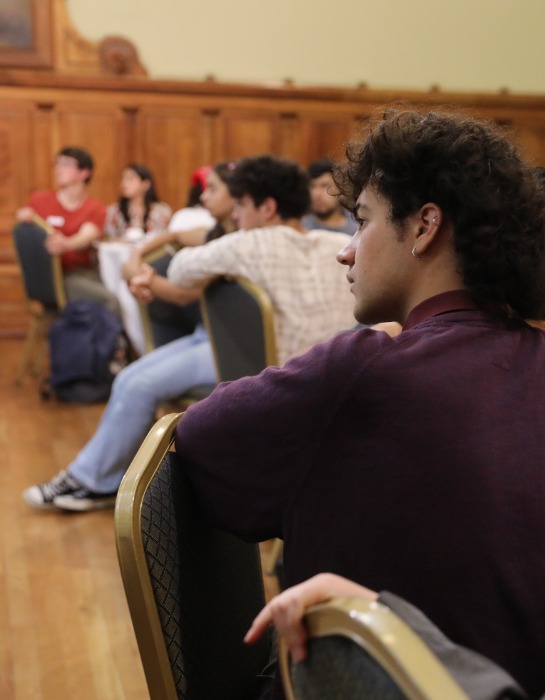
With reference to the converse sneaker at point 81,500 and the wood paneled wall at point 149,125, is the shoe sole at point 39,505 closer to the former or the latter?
the converse sneaker at point 81,500

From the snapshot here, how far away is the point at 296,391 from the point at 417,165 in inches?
12.2

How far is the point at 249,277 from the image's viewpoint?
266 cm

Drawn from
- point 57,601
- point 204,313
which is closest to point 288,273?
point 204,313

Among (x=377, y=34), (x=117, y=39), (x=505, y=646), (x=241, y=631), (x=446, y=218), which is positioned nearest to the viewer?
(x=505, y=646)

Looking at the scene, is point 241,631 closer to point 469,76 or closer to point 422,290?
point 422,290

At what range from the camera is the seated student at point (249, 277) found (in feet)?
8.85

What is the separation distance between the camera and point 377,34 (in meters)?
7.45

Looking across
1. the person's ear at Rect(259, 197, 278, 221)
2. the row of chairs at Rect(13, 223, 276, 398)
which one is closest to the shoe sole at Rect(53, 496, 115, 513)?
the row of chairs at Rect(13, 223, 276, 398)

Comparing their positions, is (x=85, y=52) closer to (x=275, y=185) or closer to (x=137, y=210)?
(x=137, y=210)

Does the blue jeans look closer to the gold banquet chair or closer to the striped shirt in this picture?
the striped shirt

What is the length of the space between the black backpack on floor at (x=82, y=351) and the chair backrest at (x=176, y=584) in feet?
12.5

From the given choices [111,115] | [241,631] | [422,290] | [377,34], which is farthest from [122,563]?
[377,34]

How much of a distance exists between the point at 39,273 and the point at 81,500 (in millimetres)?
2018

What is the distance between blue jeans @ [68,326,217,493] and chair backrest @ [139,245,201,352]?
197 millimetres
